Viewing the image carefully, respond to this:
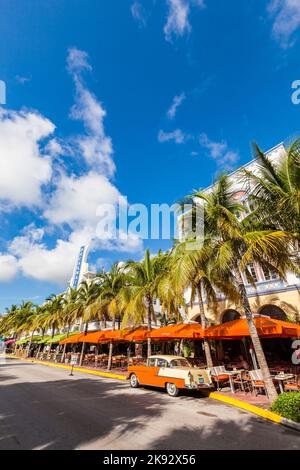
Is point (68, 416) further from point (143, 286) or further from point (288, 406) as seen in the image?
point (143, 286)

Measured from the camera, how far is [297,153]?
8.86 metres

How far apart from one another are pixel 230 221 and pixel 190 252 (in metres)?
2.50

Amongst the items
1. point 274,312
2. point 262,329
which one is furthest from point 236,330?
point 274,312

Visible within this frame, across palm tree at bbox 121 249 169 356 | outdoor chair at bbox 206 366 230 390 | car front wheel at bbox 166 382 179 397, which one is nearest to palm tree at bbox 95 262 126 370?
palm tree at bbox 121 249 169 356

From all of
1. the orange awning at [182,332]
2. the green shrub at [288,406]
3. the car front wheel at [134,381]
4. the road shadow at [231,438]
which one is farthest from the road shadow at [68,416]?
the green shrub at [288,406]

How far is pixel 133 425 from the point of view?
23.6 ft

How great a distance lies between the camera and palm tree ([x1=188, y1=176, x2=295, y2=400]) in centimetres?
936

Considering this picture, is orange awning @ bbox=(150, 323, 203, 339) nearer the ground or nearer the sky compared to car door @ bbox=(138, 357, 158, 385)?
nearer the sky

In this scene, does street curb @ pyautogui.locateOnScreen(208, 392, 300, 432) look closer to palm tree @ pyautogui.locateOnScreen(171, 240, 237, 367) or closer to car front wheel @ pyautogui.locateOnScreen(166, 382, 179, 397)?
car front wheel @ pyautogui.locateOnScreen(166, 382, 179, 397)

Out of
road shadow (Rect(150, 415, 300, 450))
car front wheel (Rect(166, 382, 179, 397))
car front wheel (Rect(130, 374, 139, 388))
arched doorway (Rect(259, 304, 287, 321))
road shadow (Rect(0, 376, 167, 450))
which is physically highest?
arched doorway (Rect(259, 304, 287, 321))

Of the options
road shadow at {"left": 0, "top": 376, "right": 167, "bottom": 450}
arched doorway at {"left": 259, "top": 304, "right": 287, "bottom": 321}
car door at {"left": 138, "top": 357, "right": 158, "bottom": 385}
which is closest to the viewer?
road shadow at {"left": 0, "top": 376, "right": 167, "bottom": 450}

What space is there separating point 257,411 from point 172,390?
14.0 feet

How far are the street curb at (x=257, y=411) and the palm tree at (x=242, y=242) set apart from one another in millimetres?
955

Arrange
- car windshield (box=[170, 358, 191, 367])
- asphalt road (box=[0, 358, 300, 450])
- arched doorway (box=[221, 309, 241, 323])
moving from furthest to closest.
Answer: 1. arched doorway (box=[221, 309, 241, 323])
2. car windshield (box=[170, 358, 191, 367])
3. asphalt road (box=[0, 358, 300, 450])
